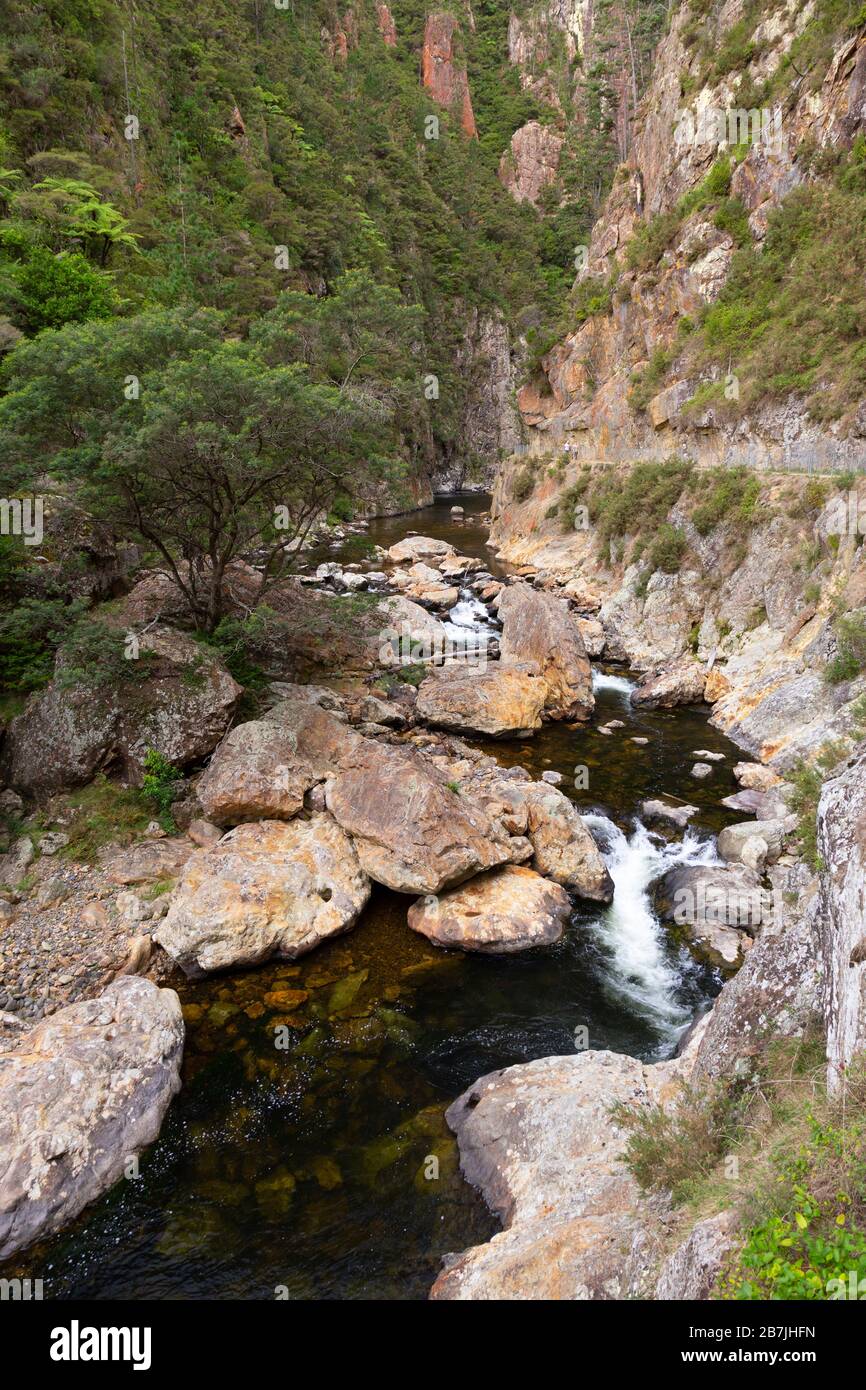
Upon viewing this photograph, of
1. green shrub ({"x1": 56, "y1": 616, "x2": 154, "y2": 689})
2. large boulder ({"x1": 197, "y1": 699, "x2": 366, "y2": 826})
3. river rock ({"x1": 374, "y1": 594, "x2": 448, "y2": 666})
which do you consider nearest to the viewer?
large boulder ({"x1": 197, "y1": 699, "x2": 366, "y2": 826})

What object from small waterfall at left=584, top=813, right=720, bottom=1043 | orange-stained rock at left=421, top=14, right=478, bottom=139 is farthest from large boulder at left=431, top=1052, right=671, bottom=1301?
orange-stained rock at left=421, top=14, right=478, bottom=139

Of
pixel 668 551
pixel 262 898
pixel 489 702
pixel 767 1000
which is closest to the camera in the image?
pixel 767 1000

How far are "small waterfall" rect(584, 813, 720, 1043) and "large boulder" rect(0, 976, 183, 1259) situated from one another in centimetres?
565

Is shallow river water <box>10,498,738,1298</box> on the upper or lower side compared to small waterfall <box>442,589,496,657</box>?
lower

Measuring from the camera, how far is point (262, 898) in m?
9.32

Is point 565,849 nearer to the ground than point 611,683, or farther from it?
nearer to the ground

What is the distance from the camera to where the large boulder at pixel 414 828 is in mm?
9891

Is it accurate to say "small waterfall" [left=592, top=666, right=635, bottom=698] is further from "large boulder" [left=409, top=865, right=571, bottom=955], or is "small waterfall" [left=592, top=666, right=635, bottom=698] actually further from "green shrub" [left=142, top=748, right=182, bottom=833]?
"green shrub" [left=142, top=748, right=182, bottom=833]

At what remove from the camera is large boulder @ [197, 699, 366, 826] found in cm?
1118

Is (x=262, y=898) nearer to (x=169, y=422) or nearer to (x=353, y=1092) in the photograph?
(x=353, y=1092)

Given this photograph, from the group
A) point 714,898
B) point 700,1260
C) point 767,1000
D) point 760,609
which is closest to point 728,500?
point 760,609

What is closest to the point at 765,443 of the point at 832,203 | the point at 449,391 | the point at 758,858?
the point at 832,203

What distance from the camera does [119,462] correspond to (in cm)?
1127

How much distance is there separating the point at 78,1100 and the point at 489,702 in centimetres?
1116
